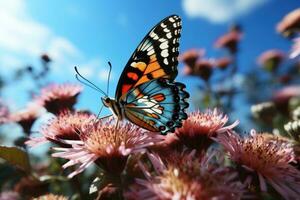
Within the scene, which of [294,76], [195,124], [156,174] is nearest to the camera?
[156,174]

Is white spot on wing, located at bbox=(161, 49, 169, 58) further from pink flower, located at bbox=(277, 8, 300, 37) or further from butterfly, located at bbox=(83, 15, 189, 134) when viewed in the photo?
pink flower, located at bbox=(277, 8, 300, 37)

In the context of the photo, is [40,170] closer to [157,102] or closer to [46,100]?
[46,100]

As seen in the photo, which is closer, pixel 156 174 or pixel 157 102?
pixel 156 174

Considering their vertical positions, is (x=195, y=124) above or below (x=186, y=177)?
above

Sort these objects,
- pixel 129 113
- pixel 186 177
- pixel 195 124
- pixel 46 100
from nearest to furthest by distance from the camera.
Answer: pixel 186 177 < pixel 195 124 < pixel 129 113 < pixel 46 100

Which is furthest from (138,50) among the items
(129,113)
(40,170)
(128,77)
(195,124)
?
(40,170)

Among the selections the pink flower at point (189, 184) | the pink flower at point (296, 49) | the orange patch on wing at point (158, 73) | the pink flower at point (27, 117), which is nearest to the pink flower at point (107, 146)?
the pink flower at point (189, 184)
